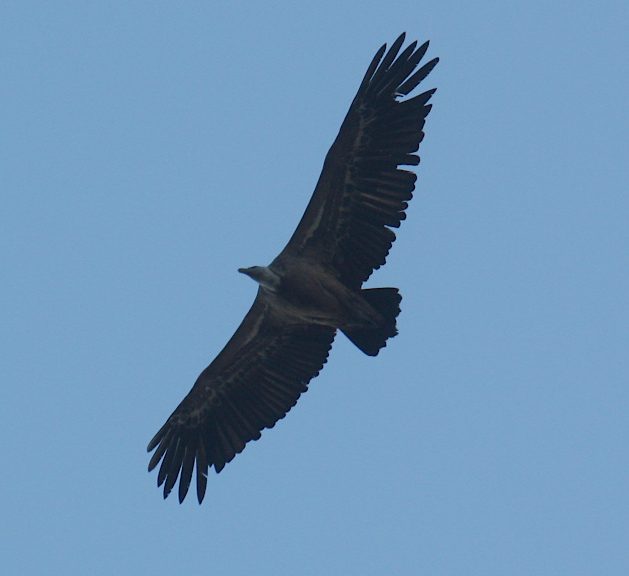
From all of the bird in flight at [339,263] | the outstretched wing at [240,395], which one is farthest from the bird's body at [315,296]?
the outstretched wing at [240,395]

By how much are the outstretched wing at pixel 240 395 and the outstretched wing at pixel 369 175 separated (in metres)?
1.24

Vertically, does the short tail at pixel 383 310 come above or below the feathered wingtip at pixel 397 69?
below

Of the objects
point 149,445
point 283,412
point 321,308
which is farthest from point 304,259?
point 149,445

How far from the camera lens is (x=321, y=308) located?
19391 millimetres

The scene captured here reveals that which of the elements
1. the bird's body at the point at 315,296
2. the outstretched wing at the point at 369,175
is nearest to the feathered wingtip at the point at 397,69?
the outstretched wing at the point at 369,175

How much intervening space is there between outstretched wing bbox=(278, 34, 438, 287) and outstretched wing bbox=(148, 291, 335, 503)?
1241 mm

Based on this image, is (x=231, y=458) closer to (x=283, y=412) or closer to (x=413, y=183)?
(x=283, y=412)

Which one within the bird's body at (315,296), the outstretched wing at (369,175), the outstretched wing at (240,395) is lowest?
the outstretched wing at (240,395)

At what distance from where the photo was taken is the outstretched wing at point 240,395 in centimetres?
2019

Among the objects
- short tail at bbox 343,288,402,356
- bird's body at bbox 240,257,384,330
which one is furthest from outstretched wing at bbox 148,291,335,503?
short tail at bbox 343,288,402,356

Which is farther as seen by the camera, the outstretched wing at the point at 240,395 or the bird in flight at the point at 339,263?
the outstretched wing at the point at 240,395

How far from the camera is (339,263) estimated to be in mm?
19391

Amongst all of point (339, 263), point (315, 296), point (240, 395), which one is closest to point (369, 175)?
point (339, 263)

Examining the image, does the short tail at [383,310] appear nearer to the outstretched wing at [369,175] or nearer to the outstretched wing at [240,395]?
the outstretched wing at [369,175]
